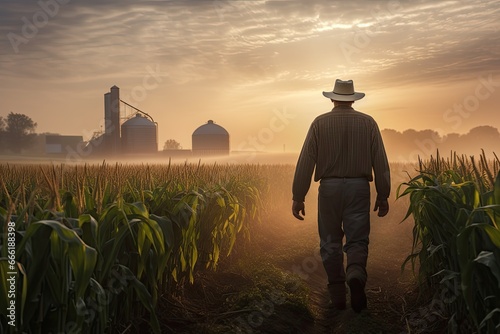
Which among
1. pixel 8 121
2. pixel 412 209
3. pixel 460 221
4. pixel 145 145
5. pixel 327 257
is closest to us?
pixel 460 221

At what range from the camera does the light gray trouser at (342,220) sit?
19.5 feet

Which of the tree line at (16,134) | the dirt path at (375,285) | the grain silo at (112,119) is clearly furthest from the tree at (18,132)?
the dirt path at (375,285)

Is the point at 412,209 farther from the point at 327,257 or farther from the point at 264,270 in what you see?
the point at 264,270

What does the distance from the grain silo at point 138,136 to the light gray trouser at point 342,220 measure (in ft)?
180

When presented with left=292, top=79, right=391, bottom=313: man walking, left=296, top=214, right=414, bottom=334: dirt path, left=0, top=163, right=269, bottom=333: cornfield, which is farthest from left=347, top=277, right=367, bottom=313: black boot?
left=0, top=163, right=269, bottom=333: cornfield

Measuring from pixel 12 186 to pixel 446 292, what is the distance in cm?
565

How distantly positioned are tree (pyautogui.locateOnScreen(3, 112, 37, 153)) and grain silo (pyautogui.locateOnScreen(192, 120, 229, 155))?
41068 mm

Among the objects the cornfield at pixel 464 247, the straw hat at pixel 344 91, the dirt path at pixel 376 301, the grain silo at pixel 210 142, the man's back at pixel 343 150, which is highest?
the grain silo at pixel 210 142

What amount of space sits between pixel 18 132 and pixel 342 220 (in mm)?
91670

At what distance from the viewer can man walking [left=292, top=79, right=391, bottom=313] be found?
598 cm

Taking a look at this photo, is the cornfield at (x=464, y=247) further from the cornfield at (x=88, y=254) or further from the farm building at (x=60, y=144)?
the farm building at (x=60, y=144)

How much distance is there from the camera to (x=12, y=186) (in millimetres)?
6781

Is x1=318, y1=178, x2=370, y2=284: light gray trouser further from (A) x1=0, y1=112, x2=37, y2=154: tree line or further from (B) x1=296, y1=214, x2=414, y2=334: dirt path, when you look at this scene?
(A) x1=0, y1=112, x2=37, y2=154: tree line

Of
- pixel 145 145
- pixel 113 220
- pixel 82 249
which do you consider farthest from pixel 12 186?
pixel 145 145
